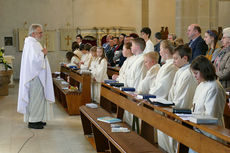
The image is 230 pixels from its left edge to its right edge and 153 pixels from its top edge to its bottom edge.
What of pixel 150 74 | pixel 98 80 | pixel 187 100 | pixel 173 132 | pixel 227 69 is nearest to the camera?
pixel 173 132

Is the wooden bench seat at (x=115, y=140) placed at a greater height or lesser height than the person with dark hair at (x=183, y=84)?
lesser

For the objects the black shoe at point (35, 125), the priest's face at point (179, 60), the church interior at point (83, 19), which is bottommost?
the black shoe at point (35, 125)

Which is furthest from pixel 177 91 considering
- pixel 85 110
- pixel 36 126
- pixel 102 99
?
pixel 36 126

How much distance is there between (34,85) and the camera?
7.72 meters

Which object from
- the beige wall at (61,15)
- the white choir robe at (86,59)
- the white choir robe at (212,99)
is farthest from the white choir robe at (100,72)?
the beige wall at (61,15)

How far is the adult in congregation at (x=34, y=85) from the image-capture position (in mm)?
7645

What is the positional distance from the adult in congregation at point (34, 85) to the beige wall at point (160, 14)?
12463 mm

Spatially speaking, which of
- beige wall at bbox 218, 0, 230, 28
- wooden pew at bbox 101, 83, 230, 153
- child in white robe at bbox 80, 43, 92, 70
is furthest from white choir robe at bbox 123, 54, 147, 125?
beige wall at bbox 218, 0, 230, 28

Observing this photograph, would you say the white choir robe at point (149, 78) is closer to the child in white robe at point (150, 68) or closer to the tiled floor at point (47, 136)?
the child in white robe at point (150, 68)

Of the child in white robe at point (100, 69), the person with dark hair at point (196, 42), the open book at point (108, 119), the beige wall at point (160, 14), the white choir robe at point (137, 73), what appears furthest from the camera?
the beige wall at point (160, 14)

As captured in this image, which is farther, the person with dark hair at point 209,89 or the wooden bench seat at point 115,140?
the wooden bench seat at point 115,140

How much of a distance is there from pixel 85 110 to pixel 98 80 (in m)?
3.73

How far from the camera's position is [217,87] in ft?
14.2

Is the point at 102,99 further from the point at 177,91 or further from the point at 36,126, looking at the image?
the point at 177,91
